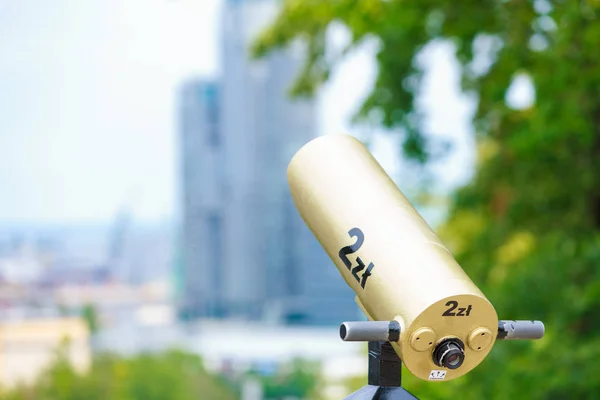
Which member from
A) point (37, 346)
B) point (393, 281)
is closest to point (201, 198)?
point (37, 346)

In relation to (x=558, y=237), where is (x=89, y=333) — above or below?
above

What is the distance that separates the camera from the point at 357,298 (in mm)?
1557

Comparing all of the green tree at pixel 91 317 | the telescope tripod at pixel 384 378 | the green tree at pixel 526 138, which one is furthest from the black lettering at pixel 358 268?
the green tree at pixel 91 317

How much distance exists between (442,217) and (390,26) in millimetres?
4683

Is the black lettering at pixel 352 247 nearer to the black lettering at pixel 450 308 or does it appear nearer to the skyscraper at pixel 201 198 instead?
the black lettering at pixel 450 308

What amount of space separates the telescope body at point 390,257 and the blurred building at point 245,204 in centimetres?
1943

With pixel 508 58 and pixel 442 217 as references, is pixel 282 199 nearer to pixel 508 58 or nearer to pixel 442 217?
pixel 442 217

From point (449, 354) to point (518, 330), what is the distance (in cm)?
18

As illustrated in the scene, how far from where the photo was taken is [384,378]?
4.74ft

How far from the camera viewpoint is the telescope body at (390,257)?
1345 mm

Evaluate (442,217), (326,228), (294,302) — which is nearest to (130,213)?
(294,302)

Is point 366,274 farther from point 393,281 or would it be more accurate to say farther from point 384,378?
point 384,378

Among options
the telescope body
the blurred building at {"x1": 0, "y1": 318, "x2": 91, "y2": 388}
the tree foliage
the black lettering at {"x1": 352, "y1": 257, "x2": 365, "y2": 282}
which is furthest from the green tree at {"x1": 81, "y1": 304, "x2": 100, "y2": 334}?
the black lettering at {"x1": 352, "y1": 257, "x2": 365, "y2": 282}

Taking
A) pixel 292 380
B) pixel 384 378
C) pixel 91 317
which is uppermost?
pixel 91 317
